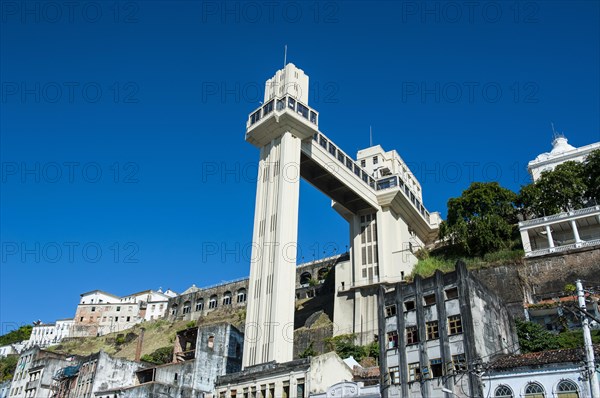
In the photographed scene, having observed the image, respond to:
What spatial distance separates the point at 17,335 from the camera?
132500 mm

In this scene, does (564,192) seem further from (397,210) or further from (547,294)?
(397,210)

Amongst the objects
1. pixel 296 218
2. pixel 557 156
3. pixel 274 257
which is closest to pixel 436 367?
pixel 274 257

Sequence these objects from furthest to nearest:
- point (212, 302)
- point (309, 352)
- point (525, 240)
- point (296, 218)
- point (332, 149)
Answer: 1. point (212, 302)
2. point (332, 149)
3. point (525, 240)
4. point (296, 218)
5. point (309, 352)

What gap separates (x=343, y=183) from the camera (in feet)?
226

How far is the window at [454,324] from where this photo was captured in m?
36.0

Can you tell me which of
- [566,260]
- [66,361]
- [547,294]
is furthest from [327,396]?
[66,361]

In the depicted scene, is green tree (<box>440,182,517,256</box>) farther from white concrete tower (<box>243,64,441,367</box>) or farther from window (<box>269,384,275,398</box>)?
window (<box>269,384,275,398</box>)

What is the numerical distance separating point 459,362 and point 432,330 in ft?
9.93

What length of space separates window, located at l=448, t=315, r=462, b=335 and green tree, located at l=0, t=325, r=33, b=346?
122 m

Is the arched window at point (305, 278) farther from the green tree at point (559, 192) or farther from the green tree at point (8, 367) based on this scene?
the green tree at point (8, 367)

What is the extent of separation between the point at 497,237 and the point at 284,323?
2695cm

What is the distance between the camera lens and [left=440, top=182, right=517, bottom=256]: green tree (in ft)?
210

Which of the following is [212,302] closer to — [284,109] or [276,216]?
[276,216]

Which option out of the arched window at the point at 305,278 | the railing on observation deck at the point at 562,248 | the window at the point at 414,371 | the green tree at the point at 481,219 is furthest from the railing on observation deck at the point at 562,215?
the arched window at the point at 305,278
